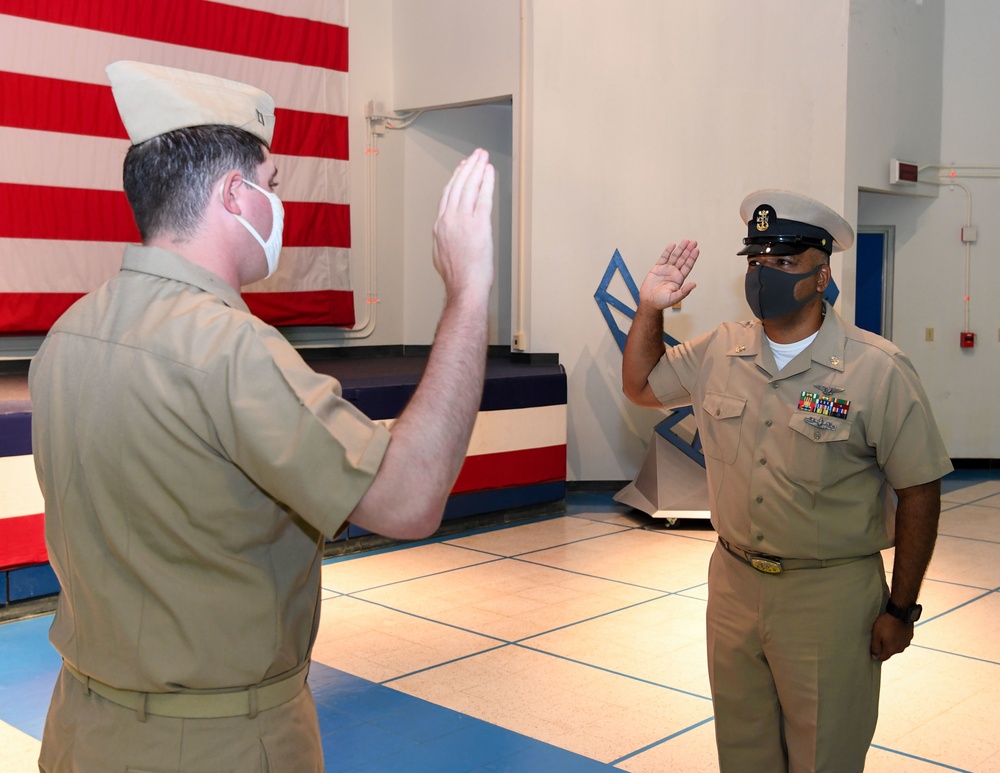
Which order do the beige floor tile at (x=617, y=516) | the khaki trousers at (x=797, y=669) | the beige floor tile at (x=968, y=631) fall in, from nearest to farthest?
the khaki trousers at (x=797, y=669) < the beige floor tile at (x=968, y=631) < the beige floor tile at (x=617, y=516)

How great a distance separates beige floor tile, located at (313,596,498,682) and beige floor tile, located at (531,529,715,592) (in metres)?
1.28

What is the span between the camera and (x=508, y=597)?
5.23 metres

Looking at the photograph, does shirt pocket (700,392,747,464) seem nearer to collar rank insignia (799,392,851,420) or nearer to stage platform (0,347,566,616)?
collar rank insignia (799,392,851,420)

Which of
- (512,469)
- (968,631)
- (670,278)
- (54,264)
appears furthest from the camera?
(512,469)

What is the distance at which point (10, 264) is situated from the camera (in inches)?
248

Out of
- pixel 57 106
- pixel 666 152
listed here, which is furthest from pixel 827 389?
pixel 666 152

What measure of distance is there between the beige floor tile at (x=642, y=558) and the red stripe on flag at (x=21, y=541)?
262 cm

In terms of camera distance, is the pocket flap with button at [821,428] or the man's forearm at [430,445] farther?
the pocket flap with button at [821,428]

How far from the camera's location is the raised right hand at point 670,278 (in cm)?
266

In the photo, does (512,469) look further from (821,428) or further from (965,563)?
(821,428)

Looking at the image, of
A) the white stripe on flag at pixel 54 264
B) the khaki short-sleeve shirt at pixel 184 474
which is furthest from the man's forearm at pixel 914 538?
the white stripe on flag at pixel 54 264

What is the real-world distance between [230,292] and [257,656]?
47 cm

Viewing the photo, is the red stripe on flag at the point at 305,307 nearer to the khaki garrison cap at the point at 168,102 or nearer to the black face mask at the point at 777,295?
the black face mask at the point at 777,295

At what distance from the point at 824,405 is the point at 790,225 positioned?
48 cm
